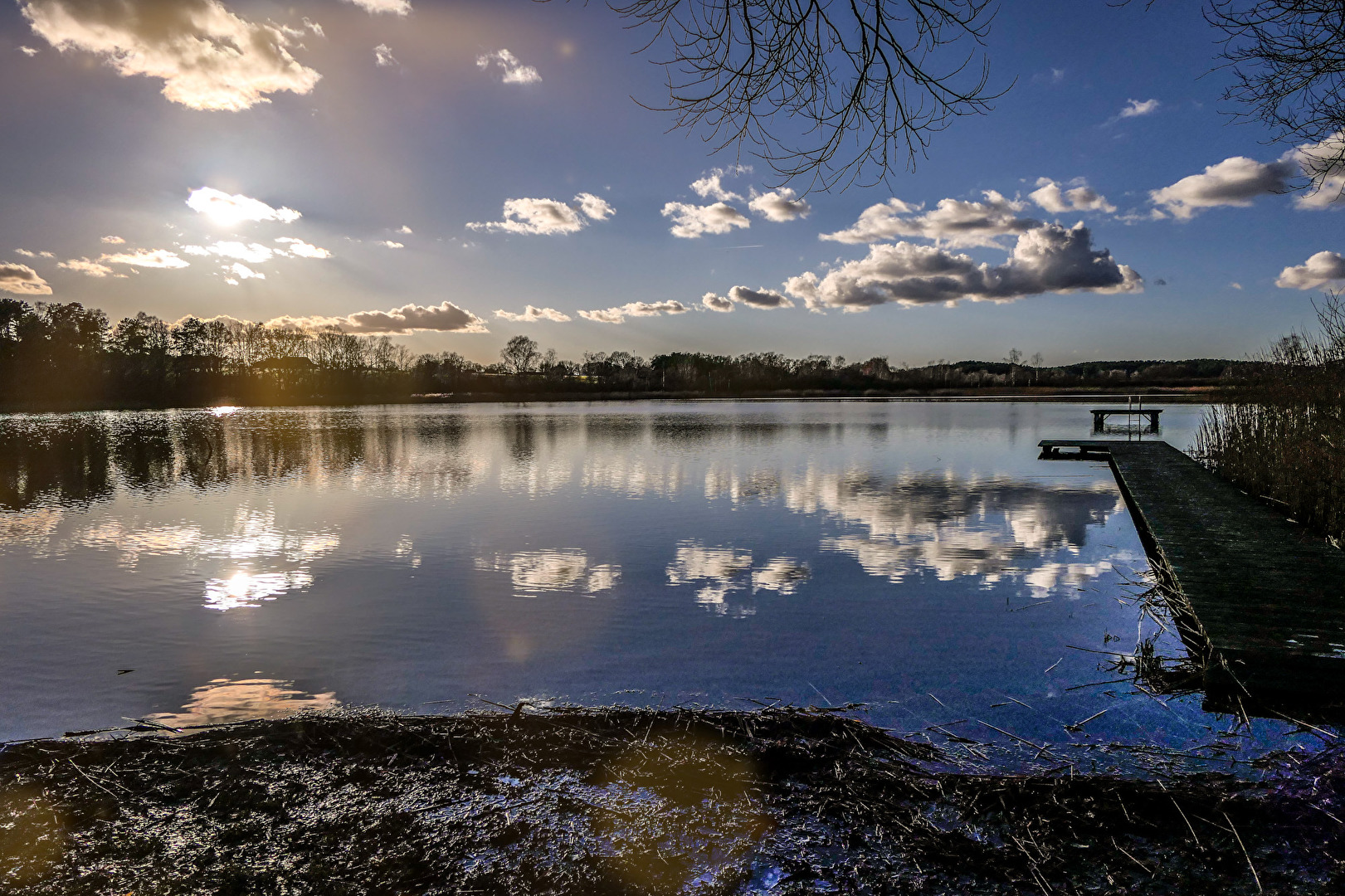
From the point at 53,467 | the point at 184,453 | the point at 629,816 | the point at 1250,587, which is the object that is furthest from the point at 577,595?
the point at 184,453

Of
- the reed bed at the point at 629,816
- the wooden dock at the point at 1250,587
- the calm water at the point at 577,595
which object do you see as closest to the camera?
the reed bed at the point at 629,816

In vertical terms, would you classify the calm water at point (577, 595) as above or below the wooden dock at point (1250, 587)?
below

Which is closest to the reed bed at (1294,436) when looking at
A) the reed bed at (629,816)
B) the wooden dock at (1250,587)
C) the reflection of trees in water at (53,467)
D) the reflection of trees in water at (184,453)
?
the wooden dock at (1250,587)

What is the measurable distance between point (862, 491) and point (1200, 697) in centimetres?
769

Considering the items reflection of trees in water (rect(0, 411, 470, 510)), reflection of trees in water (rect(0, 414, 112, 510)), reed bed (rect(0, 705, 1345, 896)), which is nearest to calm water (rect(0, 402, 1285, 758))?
reflection of trees in water (rect(0, 414, 112, 510))

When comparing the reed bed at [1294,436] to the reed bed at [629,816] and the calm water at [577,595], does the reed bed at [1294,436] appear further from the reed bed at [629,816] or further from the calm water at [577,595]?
the reed bed at [629,816]

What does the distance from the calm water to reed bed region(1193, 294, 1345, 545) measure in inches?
72.4

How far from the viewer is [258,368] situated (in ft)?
272

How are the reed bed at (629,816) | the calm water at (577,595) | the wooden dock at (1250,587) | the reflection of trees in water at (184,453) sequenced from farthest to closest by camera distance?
the reflection of trees in water at (184,453) < the calm water at (577,595) < the wooden dock at (1250,587) < the reed bed at (629,816)

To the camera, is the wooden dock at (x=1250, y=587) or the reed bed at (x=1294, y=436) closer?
the wooden dock at (x=1250, y=587)

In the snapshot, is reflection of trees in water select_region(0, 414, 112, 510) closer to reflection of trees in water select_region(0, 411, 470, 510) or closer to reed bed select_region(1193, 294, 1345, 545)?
reflection of trees in water select_region(0, 411, 470, 510)

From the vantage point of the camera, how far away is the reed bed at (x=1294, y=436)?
7.92m

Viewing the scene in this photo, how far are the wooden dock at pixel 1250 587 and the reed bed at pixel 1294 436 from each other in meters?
0.39

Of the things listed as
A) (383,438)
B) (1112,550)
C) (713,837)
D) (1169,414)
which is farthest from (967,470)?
(1169,414)
